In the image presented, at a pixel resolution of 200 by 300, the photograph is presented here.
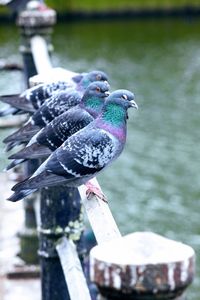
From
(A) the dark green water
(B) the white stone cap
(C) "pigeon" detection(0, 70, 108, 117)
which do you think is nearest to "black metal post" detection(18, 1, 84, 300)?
(C) "pigeon" detection(0, 70, 108, 117)

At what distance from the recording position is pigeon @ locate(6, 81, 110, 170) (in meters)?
3.36

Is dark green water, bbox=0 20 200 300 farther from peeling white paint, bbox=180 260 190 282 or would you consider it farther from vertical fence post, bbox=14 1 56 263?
peeling white paint, bbox=180 260 190 282

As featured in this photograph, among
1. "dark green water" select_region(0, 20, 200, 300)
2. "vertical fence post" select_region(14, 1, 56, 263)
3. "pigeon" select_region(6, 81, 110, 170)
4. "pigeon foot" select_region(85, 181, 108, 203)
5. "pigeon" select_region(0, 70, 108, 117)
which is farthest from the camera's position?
"dark green water" select_region(0, 20, 200, 300)

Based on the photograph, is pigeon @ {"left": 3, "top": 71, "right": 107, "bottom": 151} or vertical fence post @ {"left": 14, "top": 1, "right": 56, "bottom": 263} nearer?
pigeon @ {"left": 3, "top": 71, "right": 107, "bottom": 151}

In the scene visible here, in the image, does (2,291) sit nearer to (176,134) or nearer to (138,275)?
(138,275)

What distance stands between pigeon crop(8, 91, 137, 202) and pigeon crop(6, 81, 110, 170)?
20 cm

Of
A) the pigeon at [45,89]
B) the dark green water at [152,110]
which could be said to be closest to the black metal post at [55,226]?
the pigeon at [45,89]

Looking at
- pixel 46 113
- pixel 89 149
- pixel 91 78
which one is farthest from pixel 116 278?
pixel 91 78

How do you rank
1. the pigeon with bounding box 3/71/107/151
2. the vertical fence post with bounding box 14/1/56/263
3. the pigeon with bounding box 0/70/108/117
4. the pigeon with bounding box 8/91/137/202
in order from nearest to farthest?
the pigeon with bounding box 8/91/137/202
the pigeon with bounding box 3/71/107/151
the pigeon with bounding box 0/70/108/117
the vertical fence post with bounding box 14/1/56/263

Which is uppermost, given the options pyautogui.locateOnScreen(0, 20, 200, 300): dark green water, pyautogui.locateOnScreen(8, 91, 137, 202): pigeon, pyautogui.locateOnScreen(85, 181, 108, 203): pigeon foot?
pyautogui.locateOnScreen(8, 91, 137, 202): pigeon

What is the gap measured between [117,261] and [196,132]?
48.8 ft

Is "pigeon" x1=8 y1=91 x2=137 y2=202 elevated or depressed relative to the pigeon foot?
elevated

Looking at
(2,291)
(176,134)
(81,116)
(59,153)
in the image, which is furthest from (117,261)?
(176,134)

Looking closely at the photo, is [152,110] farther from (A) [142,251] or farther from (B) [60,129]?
(A) [142,251]
